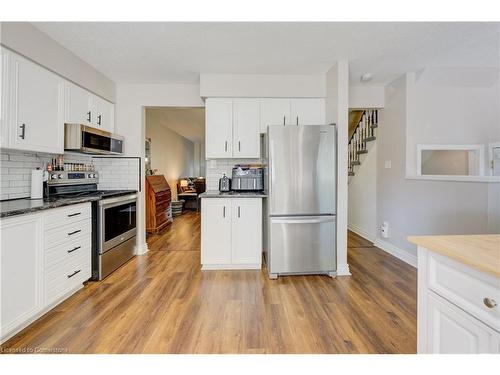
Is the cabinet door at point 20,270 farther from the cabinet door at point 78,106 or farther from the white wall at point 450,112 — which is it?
the white wall at point 450,112

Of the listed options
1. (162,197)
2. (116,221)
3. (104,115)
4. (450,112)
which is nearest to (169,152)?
(162,197)

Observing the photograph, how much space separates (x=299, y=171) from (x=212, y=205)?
108 cm

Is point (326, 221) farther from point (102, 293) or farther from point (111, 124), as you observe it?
point (111, 124)

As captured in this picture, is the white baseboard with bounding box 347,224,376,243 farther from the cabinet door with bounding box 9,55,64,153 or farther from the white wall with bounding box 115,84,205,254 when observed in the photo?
the cabinet door with bounding box 9,55,64,153

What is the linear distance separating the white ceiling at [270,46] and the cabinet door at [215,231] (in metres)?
1.63

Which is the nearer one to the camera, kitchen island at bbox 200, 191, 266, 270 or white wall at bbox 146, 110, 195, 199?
kitchen island at bbox 200, 191, 266, 270

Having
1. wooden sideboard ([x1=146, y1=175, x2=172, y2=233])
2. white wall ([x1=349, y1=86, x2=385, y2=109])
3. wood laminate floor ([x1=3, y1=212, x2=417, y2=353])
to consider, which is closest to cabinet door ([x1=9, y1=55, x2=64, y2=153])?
wood laminate floor ([x1=3, y1=212, x2=417, y2=353])

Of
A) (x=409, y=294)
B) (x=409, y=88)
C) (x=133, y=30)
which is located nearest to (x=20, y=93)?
(x=133, y=30)

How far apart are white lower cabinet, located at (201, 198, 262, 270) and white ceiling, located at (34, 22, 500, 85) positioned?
5.28ft

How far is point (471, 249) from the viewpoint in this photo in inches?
36.2

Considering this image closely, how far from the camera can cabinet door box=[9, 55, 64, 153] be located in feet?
6.57

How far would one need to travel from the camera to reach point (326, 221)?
9.21 feet

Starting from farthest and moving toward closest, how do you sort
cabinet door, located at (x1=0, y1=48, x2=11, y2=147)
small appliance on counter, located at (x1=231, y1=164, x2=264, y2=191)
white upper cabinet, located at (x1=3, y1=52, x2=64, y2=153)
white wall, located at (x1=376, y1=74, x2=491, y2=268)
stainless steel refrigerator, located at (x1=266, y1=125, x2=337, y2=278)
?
small appliance on counter, located at (x1=231, y1=164, x2=264, y2=191) → stainless steel refrigerator, located at (x1=266, y1=125, x2=337, y2=278) → white wall, located at (x1=376, y1=74, x2=491, y2=268) → white upper cabinet, located at (x1=3, y1=52, x2=64, y2=153) → cabinet door, located at (x1=0, y1=48, x2=11, y2=147)

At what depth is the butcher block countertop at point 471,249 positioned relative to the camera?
0.78m
